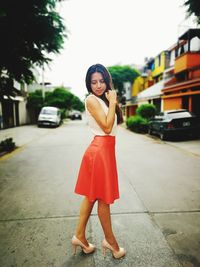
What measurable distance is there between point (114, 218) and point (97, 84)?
6.49 feet

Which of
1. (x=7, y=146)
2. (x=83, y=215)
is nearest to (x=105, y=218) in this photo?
(x=83, y=215)

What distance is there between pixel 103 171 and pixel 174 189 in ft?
8.88

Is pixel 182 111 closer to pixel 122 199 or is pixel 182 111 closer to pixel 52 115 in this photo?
pixel 122 199

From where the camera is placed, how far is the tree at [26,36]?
4737mm

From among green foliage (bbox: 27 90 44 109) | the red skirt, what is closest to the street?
the red skirt

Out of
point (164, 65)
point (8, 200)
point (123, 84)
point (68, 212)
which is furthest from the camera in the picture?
point (123, 84)

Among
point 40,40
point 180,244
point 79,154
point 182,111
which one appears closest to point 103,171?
point 180,244

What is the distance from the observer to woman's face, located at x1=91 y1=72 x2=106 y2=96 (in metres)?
2.16

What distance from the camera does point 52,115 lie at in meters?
23.5

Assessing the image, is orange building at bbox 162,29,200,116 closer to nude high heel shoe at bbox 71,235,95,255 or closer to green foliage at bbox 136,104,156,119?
green foliage at bbox 136,104,156,119

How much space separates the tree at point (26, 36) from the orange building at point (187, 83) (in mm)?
9571

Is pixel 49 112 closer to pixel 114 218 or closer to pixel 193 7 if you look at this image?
pixel 193 7

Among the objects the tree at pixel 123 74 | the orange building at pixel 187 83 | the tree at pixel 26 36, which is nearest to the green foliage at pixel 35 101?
the tree at pixel 123 74

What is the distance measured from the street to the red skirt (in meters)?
0.72
